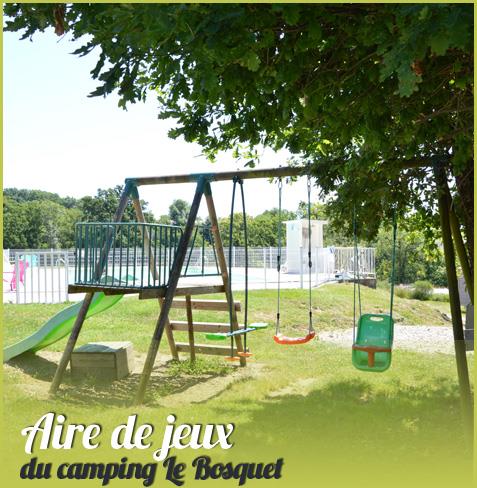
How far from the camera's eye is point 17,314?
14.2 m

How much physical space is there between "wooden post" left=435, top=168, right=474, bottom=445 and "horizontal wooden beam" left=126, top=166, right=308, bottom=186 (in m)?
1.69

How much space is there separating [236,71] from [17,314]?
1155cm

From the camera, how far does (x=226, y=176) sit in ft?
24.9

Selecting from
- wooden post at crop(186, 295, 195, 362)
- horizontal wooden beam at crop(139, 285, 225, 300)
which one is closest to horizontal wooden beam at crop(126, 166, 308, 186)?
horizontal wooden beam at crop(139, 285, 225, 300)

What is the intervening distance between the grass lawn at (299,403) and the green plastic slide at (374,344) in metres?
0.61

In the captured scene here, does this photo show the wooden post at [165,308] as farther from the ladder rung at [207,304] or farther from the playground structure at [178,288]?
the ladder rung at [207,304]

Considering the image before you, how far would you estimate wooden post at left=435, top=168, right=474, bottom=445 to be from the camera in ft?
18.2

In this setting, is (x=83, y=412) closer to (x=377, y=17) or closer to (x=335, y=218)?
(x=335, y=218)

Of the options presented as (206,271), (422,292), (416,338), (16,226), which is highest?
(16,226)

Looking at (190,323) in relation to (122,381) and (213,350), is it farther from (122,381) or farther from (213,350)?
(122,381)

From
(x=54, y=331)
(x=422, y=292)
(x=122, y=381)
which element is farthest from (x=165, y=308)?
(x=422, y=292)

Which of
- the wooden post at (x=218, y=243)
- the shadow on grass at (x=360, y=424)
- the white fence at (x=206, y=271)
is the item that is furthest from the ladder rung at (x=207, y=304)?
the white fence at (x=206, y=271)

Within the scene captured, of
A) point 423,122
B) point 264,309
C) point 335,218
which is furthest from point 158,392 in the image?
point 264,309

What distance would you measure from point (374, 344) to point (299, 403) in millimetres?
1182
